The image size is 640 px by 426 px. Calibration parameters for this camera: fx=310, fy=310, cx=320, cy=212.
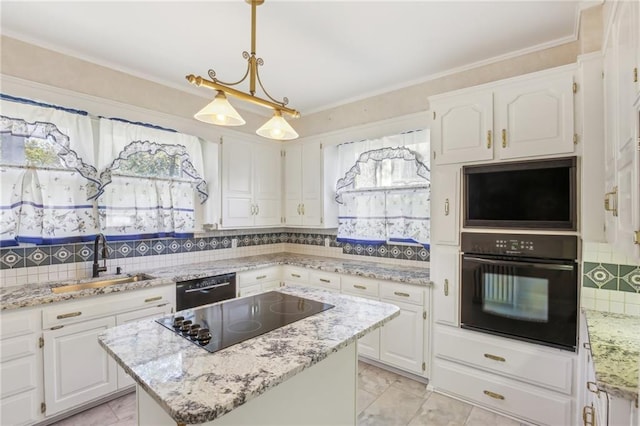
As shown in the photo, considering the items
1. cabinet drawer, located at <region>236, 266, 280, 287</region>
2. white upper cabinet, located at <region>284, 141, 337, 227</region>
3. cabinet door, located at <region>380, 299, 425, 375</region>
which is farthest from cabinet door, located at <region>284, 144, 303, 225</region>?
cabinet door, located at <region>380, 299, 425, 375</region>

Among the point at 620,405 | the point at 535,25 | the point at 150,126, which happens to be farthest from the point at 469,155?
the point at 150,126

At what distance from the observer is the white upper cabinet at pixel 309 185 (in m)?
3.60

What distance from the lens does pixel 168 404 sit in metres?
0.88

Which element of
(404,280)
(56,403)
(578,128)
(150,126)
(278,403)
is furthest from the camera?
(150,126)

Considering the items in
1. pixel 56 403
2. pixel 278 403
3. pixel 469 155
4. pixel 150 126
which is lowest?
pixel 56 403

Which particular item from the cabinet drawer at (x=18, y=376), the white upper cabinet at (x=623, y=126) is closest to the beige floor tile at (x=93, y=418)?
the cabinet drawer at (x=18, y=376)

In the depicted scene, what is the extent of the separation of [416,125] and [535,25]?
3.59 feet

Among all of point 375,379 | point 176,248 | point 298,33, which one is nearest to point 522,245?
point 375,379

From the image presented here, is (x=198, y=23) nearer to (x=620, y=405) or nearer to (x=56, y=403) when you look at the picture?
(x=56, y=403)

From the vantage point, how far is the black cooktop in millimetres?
1344

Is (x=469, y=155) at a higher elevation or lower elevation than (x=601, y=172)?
higher

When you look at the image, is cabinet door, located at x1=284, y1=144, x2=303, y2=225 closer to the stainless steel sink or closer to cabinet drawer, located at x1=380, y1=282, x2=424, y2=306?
cabinet drawer, located at x1=380, y1=282, x2=424, y2=306

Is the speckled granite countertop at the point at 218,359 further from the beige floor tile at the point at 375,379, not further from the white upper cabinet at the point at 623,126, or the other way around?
the beige floor tile at the point at 375,379

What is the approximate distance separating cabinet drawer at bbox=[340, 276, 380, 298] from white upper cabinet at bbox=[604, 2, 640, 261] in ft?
5.52
